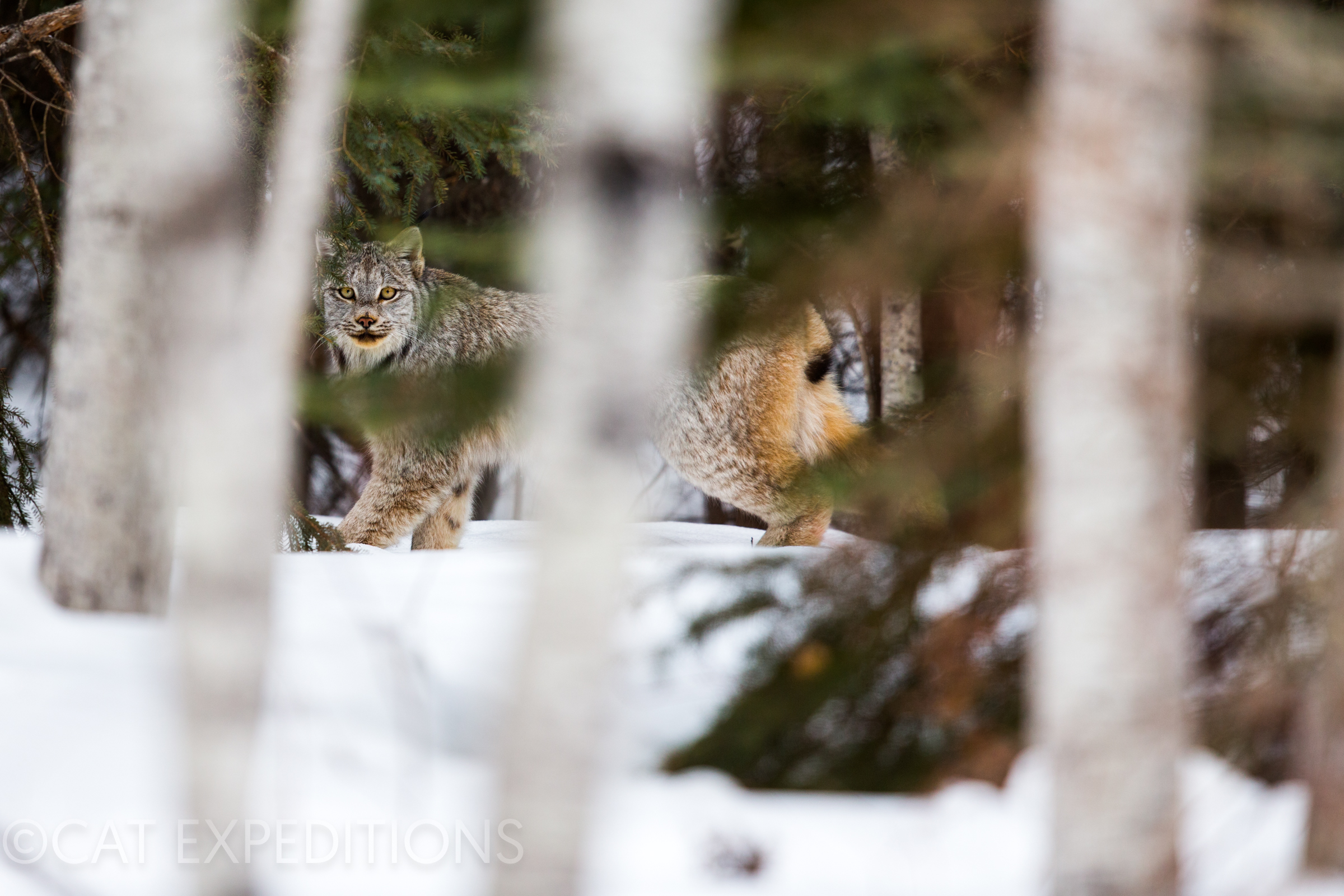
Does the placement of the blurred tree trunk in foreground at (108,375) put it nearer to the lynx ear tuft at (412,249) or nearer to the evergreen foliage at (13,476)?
the evergreen foliage at (13,476)

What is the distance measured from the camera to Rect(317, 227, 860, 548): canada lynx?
4.96 meters

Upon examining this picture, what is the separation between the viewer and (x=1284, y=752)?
2.43m

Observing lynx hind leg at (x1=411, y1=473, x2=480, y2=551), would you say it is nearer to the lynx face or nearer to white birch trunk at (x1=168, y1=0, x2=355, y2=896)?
the lynx face

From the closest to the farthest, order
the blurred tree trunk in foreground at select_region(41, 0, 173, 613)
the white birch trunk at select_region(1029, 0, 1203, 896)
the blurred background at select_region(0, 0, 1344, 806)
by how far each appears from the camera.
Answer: the white birch trunk at select_region(1029, 0, 1203, 896) < the blurred background at select_region(0, 0, 1344, 806) < the blurred tree trunk in foreground at select_region(41, 0, 173, 613)

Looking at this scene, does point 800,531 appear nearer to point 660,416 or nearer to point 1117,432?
point 660,416

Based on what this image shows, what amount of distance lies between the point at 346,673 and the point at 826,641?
111cm

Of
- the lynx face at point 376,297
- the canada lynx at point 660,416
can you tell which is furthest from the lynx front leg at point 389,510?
the lynx face at point 376,297

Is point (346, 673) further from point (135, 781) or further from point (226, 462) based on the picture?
point (226, 462)

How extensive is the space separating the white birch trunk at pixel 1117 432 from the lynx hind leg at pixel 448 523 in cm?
414

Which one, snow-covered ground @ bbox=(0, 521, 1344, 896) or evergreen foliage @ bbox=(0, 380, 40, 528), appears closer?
snow-covered ground @ bbox=(0, 521, 1344, 896)

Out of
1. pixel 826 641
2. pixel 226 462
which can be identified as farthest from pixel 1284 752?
pixel 226 462

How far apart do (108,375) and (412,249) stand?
8.93 ft

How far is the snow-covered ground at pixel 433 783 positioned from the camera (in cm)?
193

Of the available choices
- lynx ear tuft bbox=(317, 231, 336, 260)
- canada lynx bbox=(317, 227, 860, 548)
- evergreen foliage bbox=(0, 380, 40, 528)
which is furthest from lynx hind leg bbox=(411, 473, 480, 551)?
evergreen foliage bbox=(0, 380, 40, 528)
